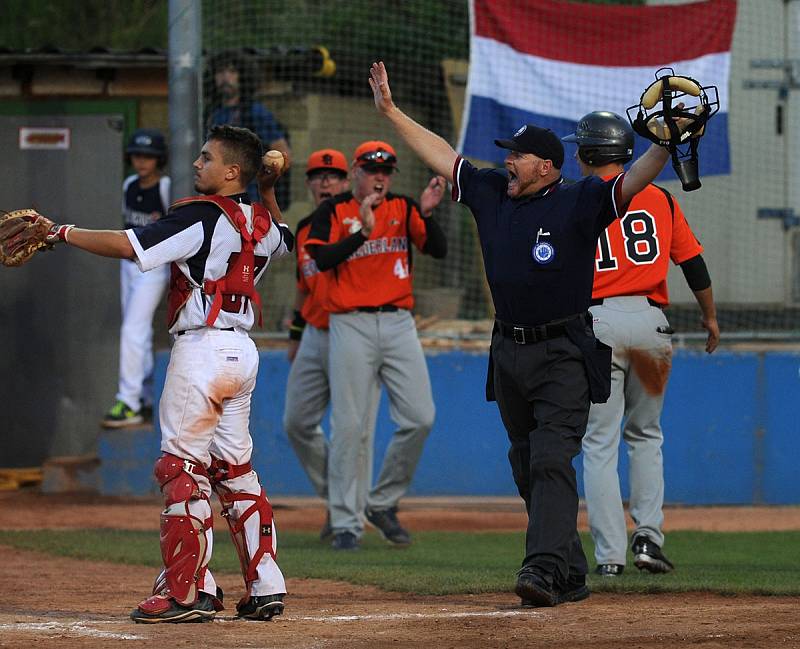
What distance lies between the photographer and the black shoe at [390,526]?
28.0ft

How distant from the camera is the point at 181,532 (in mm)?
5328

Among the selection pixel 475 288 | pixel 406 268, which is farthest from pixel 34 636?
pixel 475 288

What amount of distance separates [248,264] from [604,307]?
221 centimetres

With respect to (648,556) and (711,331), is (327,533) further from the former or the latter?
(711,331)

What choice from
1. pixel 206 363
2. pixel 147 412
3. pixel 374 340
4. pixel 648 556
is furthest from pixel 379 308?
pixel 147 412

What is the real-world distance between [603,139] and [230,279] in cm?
226

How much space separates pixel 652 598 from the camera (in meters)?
6.16

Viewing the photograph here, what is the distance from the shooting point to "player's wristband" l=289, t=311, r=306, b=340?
906 cm

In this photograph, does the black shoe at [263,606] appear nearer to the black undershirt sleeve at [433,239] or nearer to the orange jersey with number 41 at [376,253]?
the orange jersey with number 41 at [376,253]

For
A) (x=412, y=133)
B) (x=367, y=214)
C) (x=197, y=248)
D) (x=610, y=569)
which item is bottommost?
(x=610, y=569)

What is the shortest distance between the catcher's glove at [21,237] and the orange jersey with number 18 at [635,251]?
2872 millimetres

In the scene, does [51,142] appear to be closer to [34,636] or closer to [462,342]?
[462,342]

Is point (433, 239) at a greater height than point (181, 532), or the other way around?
point (433, 239)

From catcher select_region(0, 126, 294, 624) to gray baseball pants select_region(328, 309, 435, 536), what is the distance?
2.75m
